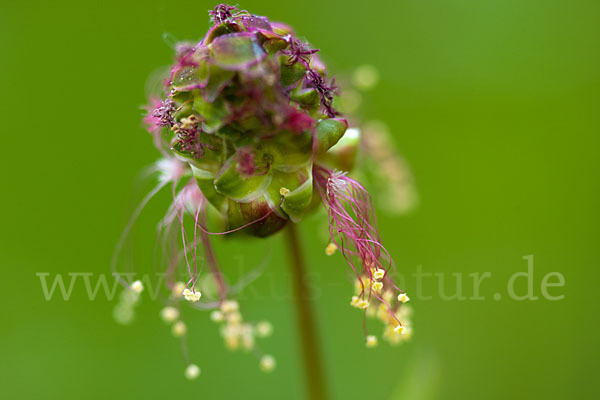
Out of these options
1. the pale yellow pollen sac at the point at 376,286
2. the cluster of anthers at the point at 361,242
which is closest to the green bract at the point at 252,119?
the cluster of anthers at the point at 361,242

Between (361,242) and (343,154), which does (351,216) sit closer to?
(361,242)

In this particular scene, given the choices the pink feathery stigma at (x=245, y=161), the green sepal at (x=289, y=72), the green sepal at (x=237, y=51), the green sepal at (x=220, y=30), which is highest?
the green sepal at (x=220, y=30)

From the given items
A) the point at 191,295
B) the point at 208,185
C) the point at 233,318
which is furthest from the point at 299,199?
the point at 233,318

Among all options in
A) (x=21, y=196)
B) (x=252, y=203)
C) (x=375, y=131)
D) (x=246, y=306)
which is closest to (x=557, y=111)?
(x=375, y=131)

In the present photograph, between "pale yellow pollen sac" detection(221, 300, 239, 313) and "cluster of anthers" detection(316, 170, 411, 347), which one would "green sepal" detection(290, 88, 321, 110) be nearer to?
"cluster of anthers" detection(316, 170, 411, 347)

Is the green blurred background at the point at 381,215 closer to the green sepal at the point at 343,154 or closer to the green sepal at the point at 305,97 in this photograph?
the green sepal at the point at 343,154
